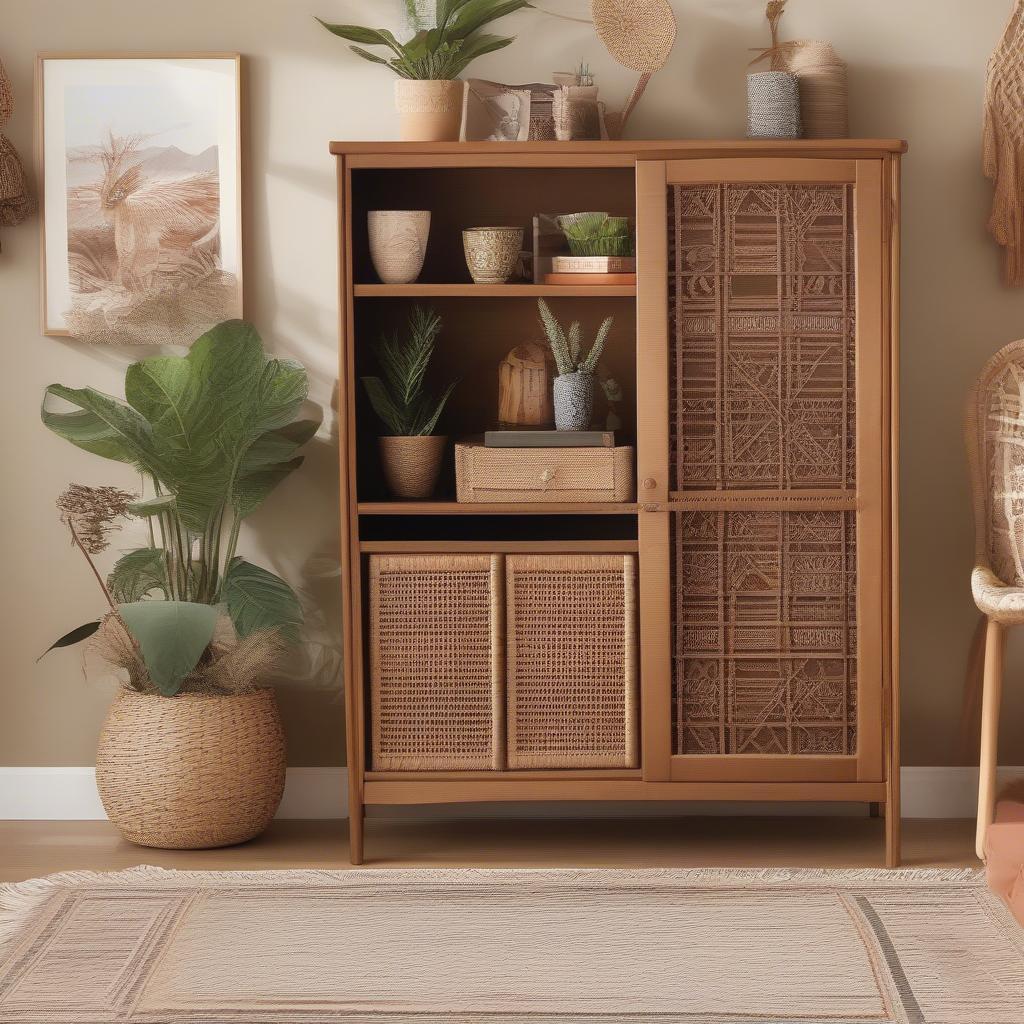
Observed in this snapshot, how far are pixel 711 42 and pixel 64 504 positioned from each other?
75.9 inches

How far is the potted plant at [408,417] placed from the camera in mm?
2873

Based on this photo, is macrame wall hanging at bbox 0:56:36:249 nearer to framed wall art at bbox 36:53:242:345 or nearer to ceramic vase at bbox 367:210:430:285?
framed wall art at bbox 36:53:242:345

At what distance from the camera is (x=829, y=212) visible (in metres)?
2.71

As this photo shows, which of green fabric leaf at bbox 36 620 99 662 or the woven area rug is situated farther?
green fabric leaf at bbox 36 620 99 662

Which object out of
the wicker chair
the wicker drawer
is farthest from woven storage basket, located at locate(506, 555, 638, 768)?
the wicker chair

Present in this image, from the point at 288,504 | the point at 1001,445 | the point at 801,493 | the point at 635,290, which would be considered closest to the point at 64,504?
the point at 288,504

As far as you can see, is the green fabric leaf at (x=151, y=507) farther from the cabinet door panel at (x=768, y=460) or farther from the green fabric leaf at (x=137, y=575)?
the cabinet door panel at (x=768, y=460)

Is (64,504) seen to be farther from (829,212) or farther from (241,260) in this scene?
(829,212)

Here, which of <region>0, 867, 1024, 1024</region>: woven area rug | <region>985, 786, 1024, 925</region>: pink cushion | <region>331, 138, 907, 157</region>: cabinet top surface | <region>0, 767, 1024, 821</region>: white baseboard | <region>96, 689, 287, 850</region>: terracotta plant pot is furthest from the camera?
<region>0, 767, 1024, 821</region>: white baseboard

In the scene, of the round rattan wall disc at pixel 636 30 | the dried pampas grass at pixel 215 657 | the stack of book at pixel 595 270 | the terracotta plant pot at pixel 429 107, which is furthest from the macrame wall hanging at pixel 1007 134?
the dried pampas grass at pixel 215 657

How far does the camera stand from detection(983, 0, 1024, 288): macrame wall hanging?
302cm

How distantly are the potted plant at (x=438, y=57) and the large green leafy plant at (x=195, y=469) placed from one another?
0.64 metres

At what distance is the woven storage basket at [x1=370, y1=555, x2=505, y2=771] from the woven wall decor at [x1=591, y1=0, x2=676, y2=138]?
1195 millimetres

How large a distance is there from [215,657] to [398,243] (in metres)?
1.08
